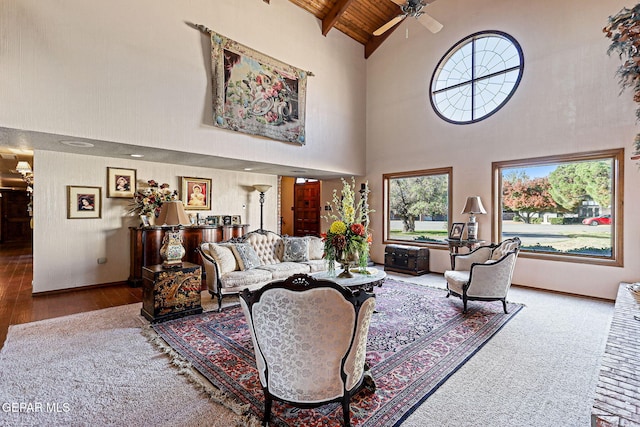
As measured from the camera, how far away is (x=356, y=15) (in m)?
7.05

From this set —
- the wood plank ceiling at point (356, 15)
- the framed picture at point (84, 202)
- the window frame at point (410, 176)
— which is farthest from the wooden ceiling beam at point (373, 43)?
the framed picture at point (84, 202)

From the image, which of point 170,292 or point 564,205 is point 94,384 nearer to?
point 170,292

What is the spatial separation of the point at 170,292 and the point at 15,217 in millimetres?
13222

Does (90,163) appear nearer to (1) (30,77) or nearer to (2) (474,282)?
(1) (30,77)

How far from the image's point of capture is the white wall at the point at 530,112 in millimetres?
4551

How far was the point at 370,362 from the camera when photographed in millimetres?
2656

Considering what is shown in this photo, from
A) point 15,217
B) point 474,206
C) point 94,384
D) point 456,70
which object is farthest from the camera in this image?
point 15,217

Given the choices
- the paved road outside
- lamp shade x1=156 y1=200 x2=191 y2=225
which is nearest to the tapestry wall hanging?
lamp shade x1=156 y1=200 x2=191 y2=225

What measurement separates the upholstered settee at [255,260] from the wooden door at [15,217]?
1229cm

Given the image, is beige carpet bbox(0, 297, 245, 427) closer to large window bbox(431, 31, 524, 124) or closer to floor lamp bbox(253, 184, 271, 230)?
floor lamp bbox(253, 184, 271, 230)

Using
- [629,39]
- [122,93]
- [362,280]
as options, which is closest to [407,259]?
[362,280]

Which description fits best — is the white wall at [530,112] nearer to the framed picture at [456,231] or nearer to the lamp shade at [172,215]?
the framed picture at [456,231]

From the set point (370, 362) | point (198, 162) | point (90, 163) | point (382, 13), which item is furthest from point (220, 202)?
point (382, 13)

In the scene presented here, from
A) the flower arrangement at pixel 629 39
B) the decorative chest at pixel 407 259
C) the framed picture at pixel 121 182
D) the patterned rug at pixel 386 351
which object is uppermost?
the flower arrangement at pixel 629 39
